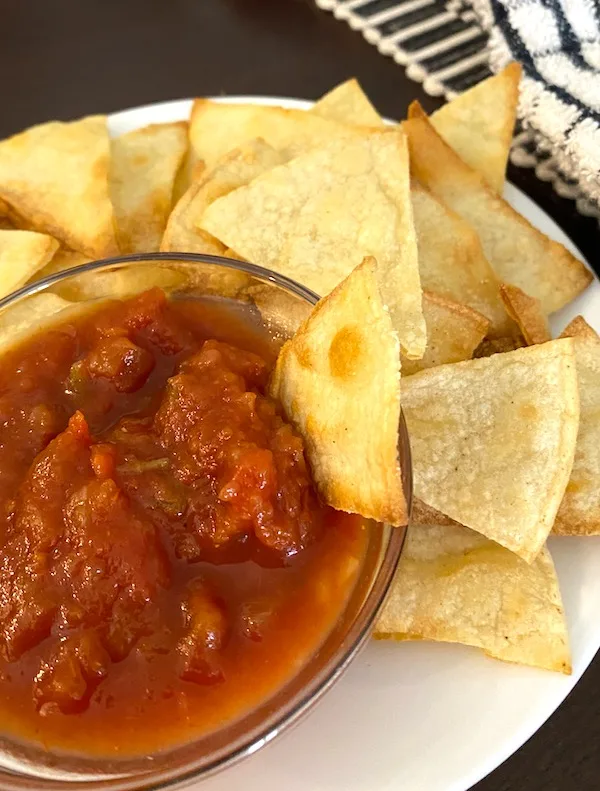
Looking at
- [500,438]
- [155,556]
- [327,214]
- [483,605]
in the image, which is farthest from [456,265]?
[155,556]

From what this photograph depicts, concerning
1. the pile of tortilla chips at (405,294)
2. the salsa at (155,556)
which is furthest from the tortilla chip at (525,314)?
the salsa at (155,556)

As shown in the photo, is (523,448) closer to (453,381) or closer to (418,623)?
(453,381)

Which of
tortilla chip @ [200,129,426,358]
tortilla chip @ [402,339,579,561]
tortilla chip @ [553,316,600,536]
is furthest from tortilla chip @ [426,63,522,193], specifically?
tortilla chip @ [402,339,579,561]

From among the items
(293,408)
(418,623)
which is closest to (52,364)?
(293,408)

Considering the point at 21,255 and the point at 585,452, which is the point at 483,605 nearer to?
the point at 585,452

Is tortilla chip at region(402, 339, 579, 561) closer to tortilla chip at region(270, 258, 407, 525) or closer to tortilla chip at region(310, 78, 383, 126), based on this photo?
tortilla chip at region(270, 258, 407, 525)

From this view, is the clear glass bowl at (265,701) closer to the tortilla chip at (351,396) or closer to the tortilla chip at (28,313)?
the tortilla chip at (28,313)
